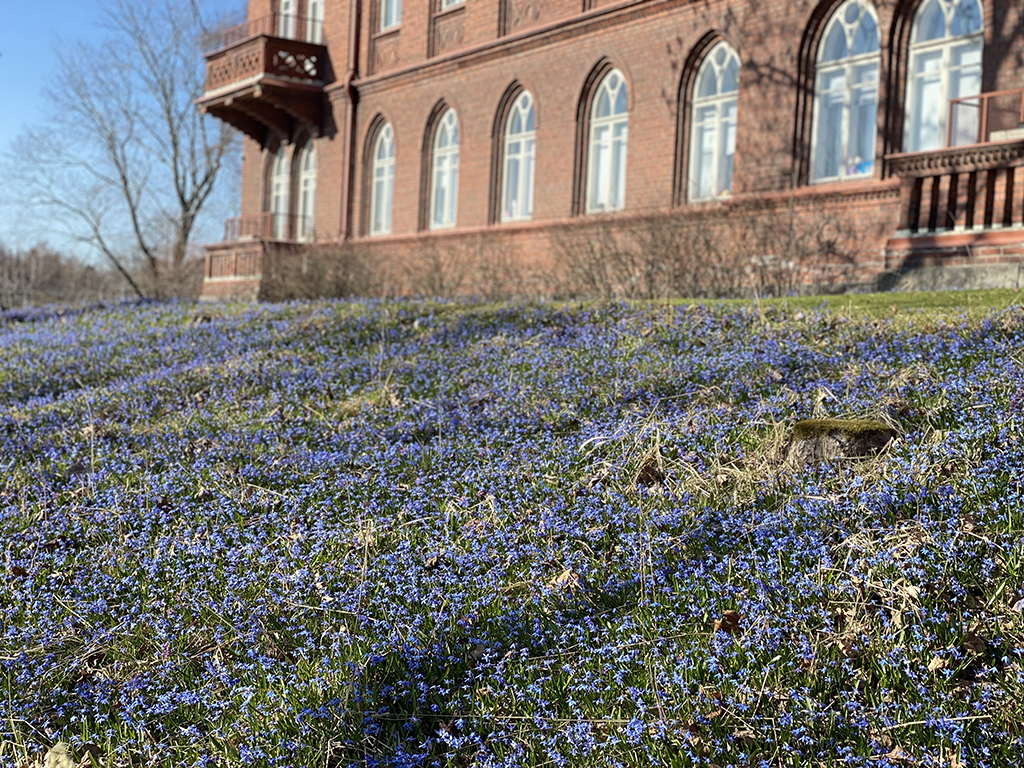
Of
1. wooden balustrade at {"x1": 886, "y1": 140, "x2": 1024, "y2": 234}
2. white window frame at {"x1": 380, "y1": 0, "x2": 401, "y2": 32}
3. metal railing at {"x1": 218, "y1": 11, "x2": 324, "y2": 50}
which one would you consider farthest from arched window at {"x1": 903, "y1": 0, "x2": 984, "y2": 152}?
metal railing at {"x1": 218, "y1": 11, "x2": 324, "y2": 50}

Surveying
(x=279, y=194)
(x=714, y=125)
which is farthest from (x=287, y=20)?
(x=714, y=125)

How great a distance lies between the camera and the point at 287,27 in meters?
28.5

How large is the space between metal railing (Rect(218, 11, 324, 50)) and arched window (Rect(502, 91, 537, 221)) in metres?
8.10

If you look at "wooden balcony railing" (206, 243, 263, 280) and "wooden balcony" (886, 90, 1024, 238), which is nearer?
"wooden balcony" (886, 90, 1024, 238)

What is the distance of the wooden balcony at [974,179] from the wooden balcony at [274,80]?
57.0 feet

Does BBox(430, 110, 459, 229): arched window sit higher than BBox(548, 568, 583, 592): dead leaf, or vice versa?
BBox(430, 110, 459, 229): arched window

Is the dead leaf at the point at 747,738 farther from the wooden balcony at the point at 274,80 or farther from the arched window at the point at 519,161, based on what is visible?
the wooden balcony at the point at 274,80

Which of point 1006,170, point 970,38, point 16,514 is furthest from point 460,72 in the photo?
point 16,514

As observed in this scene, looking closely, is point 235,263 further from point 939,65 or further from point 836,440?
point 836,440

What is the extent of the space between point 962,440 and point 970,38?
11.5 metres

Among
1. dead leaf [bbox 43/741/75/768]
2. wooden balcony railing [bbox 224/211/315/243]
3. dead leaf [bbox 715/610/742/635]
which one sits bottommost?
dead leaf [bbox 43/741/75/768]

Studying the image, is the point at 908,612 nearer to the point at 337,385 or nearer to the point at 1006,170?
the point at 337,385

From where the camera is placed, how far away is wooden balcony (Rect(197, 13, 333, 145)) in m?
25.4

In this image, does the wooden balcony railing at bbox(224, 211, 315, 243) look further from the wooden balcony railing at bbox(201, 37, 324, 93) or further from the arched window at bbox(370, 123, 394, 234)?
the wooden balcony railing at bbox(201, 37, 324, 93)
